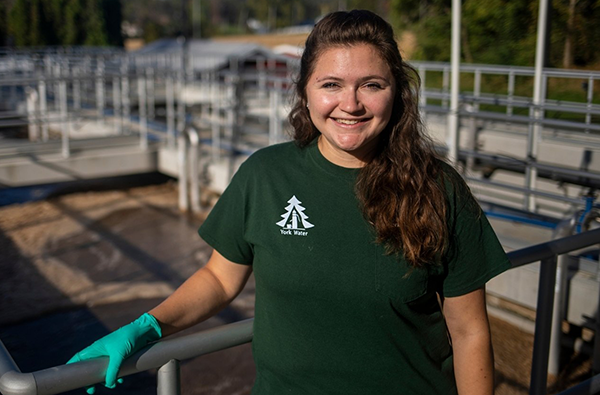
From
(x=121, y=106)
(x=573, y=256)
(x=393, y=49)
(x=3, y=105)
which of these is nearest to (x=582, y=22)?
(x=573, y=256)

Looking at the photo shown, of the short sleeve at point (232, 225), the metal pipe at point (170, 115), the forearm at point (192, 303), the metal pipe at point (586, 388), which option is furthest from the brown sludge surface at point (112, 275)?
the short sleeve at point (232, 225)

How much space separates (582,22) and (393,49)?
18.0 ft

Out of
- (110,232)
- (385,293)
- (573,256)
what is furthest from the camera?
(110,232)

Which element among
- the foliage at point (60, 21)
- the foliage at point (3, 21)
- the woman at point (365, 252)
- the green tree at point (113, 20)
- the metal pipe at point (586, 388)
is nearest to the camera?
the woman at point (365, 252)

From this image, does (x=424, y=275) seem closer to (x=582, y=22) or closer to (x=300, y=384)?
(x=300, y=384)

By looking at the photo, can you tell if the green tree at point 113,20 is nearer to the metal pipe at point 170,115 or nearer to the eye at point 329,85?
the metal pipe at point 170,115

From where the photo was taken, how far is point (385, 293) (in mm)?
1589

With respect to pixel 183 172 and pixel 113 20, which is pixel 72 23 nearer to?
pixel 113 20

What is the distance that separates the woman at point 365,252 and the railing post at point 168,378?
0.29 ft

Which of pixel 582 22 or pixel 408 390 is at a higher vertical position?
pixel 582 22

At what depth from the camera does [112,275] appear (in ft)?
20.7

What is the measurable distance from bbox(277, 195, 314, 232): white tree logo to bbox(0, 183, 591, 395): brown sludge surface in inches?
92.8

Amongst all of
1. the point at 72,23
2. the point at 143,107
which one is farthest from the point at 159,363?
the point at 72,23

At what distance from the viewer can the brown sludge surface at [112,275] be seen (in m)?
4.38
